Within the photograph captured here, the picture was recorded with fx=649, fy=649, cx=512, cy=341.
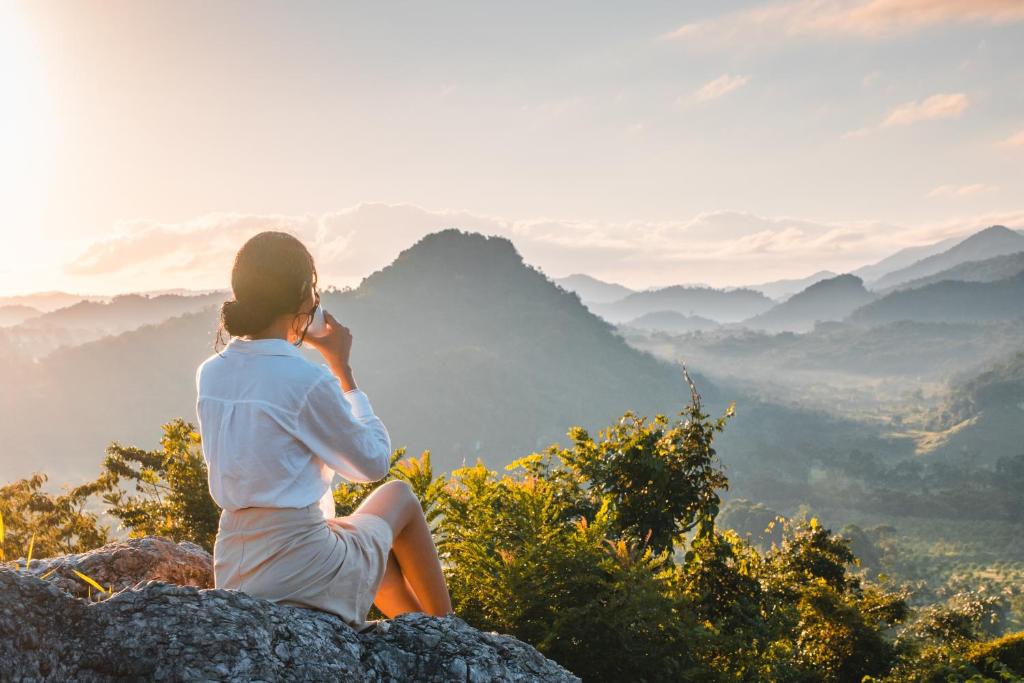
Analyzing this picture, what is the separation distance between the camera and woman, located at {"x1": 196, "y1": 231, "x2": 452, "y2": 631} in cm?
232

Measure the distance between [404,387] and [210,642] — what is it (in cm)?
16556

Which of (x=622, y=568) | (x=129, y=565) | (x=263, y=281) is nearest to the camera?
(x=263, y=281)

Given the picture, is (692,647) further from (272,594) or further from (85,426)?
(85,426)

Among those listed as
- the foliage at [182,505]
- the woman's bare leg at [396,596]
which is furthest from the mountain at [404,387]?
the woman's bare leg at [396,596]

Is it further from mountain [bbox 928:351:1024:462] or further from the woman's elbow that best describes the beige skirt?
mountain [bbox 928:351:1024:462]

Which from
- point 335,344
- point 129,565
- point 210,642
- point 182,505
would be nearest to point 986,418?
point 182,505

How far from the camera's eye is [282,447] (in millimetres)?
2328

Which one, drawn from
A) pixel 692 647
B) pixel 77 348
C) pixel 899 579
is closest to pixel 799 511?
pixel 899 579

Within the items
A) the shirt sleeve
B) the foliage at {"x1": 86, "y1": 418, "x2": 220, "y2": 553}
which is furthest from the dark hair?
the foliage at {"x1": 86, "y1": 418, "x2": 220, "y2": 553}

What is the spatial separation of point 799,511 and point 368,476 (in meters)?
125

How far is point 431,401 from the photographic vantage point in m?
161

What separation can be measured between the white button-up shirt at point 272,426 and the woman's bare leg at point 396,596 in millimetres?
736

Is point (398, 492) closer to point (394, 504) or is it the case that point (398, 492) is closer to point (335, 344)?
point (394, 504)

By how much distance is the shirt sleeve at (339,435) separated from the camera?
2330mm
